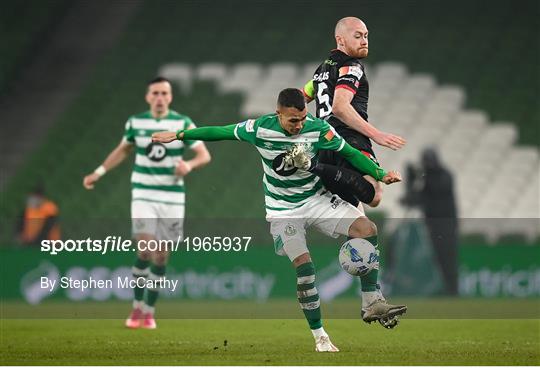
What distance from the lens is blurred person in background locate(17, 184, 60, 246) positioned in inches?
597

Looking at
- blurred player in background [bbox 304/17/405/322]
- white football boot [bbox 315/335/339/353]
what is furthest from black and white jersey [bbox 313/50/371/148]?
white football boot [bbox 315/335/339/353]

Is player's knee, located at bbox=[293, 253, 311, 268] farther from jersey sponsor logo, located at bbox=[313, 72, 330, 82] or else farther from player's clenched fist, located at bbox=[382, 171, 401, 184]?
jersey sponsor logo, located at bbox=[313, 72, 330, 82]

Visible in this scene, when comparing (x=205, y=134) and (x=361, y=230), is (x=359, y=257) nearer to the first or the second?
(x=361, y=230)

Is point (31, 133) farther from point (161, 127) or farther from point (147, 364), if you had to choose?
point (147, 364)

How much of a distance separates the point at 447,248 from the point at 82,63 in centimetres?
1075

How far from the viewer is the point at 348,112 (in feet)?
29.1

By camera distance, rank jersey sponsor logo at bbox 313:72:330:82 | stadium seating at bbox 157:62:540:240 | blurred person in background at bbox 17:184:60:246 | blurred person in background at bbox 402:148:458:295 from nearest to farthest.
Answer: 1. jersey sponsor logo at bbox 313:72:330:82
2. blurred person in background at bbox 17:184:60:246
3. blurred person in background at bbox 402:148:458:295
4. stadium seating at bbox 157:62:540:240

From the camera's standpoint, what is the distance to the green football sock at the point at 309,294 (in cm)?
881

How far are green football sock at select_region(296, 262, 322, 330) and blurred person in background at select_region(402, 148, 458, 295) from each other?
6.81 meters

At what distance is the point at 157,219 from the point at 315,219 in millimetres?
3161

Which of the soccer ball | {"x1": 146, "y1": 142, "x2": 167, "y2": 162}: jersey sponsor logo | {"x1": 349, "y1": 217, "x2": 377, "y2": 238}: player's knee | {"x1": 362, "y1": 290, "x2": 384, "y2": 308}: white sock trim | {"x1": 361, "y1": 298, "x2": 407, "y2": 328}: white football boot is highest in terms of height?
{"x1": 146, "y1": 142, "x2": 167, "y2": 162}: jersey sponsor logo

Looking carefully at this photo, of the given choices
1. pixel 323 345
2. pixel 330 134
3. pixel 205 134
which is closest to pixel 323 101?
pixel 330 134

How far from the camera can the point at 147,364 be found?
8.19 metres

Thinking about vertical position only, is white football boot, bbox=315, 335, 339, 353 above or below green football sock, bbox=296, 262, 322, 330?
below
